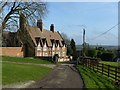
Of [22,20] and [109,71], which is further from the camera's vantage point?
[22,20]

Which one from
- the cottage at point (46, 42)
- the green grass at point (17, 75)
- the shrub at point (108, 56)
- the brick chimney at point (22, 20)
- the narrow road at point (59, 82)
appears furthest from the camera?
the shrub at point (108, 56)

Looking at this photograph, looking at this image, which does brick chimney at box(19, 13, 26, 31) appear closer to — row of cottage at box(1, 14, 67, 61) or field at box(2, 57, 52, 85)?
field at box(2, 57, 52, 85)

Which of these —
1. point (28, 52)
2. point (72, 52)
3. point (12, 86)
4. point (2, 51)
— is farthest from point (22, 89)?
point (72, 52)

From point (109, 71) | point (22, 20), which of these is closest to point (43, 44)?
point (22, 20)

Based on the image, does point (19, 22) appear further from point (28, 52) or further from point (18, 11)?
point (28, 52)

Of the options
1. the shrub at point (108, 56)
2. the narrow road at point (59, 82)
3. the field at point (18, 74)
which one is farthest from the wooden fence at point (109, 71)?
the shrub at point (108, 56)

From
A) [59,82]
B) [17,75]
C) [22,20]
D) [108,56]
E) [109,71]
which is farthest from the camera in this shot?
[108,56]

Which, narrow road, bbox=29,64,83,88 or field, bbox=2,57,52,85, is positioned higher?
field, bbox=2,57,52,85

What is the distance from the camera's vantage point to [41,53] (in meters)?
67.2

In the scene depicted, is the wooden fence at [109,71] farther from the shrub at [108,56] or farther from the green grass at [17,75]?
the shrub at [108,56]

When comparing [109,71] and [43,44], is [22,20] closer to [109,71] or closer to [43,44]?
[109,71]

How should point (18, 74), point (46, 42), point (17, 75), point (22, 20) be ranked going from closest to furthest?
1. point (17, 75)
2. point (18, 74)
3. point (22, 20)
4. point (46, 42)


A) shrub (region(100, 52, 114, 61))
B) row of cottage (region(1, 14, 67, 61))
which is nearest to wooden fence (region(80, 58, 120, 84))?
row of cottage (region(1, 14, 67, 61))

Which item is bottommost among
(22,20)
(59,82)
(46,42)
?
(59,82)
